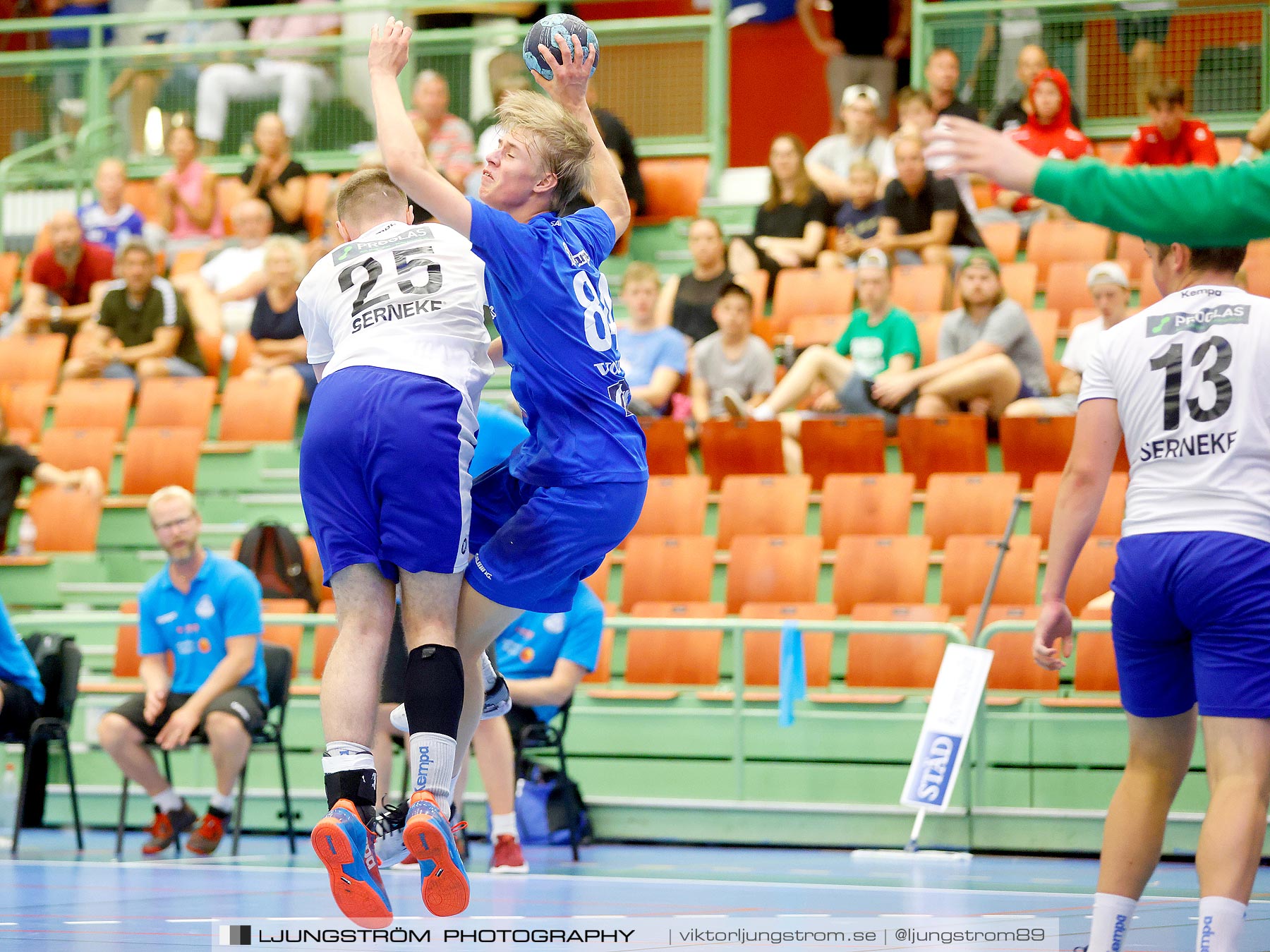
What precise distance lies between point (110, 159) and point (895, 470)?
738 centimetres

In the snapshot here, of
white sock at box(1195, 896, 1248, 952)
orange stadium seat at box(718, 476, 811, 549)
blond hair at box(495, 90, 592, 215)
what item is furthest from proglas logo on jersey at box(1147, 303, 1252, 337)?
orange stadium seat at box(718, 476, 811, 549)

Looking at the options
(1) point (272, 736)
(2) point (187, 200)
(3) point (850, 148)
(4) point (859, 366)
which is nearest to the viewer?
(1) point (272, 736)

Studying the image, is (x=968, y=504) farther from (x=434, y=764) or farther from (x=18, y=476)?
(x=18, y=476)

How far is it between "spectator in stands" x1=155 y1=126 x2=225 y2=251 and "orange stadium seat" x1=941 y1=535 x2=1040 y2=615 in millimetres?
7688

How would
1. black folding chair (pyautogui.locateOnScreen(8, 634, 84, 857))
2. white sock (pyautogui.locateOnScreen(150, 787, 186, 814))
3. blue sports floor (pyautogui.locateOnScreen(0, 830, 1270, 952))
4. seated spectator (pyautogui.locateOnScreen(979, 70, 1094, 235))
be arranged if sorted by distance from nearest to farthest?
blue sports floor (pyautogui.locateOnScreen(0, 830, 1270, 952)) < black folding chair (pyautogui.locateOnScreen(8, 634, 84, 857)) < white sock (pyautogui.locateOnScreen(150, 787, 186, 814)) < seated spectator (pyautogui.locateOnScreen(979, 70, 1094, 235))

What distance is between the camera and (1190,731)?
4270 millimetres

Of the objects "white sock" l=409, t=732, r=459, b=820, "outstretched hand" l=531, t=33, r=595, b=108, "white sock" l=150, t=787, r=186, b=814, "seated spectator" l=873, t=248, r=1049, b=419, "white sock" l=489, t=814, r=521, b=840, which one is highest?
"outstretched hand" l=531, t=33, r=595, b=108

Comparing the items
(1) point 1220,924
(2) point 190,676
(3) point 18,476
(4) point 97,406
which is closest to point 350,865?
(1) point 1220,924

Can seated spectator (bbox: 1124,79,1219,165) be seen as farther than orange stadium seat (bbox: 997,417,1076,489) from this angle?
Yes

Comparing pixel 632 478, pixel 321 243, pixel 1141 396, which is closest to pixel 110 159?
pixel 321 243

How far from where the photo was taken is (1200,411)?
415cm

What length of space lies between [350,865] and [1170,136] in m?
8.68

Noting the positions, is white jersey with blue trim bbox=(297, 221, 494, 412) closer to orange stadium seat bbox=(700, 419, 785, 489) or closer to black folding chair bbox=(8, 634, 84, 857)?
black folding chair bbox=(8, 634, 84, 857)

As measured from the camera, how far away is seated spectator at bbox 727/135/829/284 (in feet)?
39.2
